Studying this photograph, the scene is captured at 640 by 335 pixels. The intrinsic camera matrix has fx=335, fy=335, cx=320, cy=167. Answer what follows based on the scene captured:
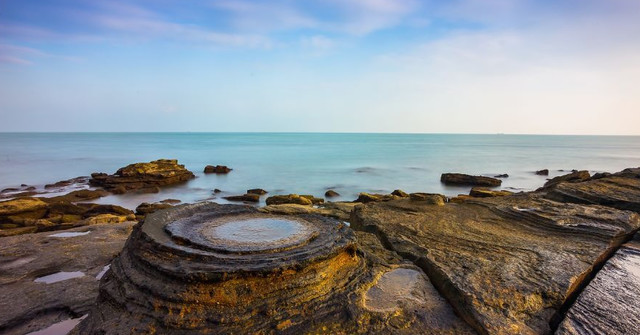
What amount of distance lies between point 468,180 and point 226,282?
22.7 meters

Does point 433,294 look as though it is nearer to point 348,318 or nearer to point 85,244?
point 348,318

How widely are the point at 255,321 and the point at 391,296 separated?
1493 millimetres

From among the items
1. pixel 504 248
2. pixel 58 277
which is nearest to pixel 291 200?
pixel 58 277

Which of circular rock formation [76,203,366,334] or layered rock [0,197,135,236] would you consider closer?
circular rock formation [76,203,366,334]

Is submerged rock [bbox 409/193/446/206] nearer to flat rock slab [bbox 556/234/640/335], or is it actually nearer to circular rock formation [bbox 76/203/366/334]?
flat rock slab [bbox 556/234/640/335]

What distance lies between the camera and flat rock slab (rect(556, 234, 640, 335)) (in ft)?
10.3

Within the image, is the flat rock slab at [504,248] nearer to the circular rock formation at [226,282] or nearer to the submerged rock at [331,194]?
the circular rock formation at [226,282]

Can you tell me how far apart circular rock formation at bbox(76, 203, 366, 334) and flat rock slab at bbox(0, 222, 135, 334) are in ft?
3.97

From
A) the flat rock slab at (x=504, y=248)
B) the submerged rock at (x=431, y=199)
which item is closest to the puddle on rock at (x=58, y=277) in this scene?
the flat rock slab at (x=504, y=248)

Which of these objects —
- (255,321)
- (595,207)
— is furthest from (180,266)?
(595,207)

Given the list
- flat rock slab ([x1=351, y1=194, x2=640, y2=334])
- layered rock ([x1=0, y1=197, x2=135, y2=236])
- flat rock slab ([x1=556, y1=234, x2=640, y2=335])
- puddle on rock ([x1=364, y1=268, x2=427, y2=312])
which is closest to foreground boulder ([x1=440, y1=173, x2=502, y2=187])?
flat rock slab ([x1=351, y1=194, x2=640, y2=334])

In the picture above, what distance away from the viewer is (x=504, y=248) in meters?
4.92

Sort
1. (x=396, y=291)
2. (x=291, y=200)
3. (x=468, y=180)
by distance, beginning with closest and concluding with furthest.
Answer: 1. (x=396, y=291)
2. (x=291, y=200)
3. (x=468, y=180)

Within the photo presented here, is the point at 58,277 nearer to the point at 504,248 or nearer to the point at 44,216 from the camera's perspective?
the point at 504,248
